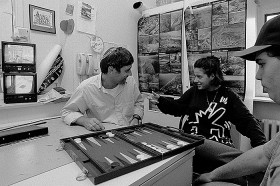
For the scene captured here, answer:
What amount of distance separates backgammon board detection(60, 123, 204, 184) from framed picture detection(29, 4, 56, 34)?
46.3 inches

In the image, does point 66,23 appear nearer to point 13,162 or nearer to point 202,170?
point 13,162

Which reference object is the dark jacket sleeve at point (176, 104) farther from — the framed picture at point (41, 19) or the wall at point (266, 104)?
the framed picture at point (41, 19)

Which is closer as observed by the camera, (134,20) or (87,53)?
(87,53)

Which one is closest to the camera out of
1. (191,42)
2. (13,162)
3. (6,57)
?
(13,162)

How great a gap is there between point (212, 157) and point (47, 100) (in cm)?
141

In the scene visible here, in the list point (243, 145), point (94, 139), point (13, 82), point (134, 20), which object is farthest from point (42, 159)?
point (134, 20)

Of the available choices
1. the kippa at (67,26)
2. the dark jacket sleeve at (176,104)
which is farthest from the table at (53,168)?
the kippa at (67,26)

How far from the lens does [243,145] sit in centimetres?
213

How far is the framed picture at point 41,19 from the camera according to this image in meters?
1.73

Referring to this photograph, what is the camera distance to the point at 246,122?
1.68 m

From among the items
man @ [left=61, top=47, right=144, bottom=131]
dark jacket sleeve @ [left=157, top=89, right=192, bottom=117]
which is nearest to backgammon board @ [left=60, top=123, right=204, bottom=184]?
man @ [left=61, top=47, right=144, bottom=131]

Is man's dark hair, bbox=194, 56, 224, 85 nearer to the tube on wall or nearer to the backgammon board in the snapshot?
the backgammon board

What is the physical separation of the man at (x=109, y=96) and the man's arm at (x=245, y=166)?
85 centimetres

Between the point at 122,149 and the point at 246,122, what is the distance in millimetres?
1178
